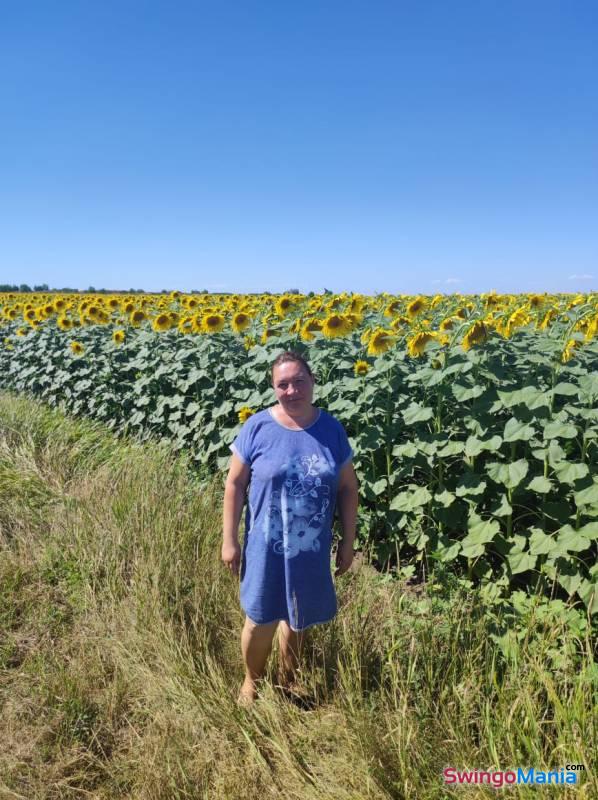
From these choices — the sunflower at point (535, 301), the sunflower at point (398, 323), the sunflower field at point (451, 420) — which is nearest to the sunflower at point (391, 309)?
the sunflower field at point (451, 420)

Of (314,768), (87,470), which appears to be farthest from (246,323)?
(314,768)

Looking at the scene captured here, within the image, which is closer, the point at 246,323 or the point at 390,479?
the point at 390,479

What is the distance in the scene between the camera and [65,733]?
256 cm

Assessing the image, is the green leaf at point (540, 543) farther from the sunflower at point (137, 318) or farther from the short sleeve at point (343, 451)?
the sunflower at point (137, 318)

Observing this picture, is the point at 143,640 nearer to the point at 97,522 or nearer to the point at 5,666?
Answer: the point at 5,666

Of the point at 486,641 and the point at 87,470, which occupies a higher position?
the point at 87,470

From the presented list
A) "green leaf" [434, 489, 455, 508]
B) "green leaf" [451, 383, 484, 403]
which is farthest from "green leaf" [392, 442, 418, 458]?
"green leaf" [451, 383, 484, 403]

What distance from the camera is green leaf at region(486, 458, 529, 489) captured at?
324 centimetres

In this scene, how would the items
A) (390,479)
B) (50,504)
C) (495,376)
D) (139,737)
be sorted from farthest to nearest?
(50,504) → (390,479) → (495,376) → (139,737)

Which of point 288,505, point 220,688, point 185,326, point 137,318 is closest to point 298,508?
point 288,505

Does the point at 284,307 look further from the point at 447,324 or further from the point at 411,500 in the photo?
the point at 411,500

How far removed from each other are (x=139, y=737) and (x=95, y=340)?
20.2ft

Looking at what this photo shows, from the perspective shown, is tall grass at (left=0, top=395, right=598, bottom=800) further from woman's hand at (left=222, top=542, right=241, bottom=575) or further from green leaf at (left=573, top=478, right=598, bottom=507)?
green leaf at (left=573, top=478, right=598, bottom=507)

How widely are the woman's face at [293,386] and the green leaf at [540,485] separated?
144cm
